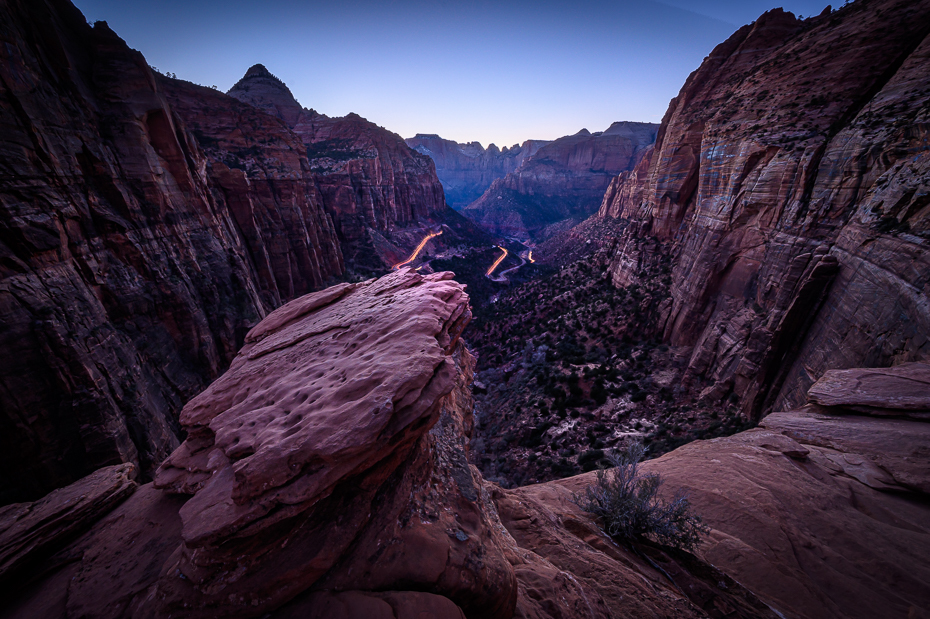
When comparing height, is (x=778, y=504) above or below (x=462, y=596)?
below

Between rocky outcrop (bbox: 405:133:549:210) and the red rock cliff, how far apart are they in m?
162

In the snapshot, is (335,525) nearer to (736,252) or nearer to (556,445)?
(556,445)

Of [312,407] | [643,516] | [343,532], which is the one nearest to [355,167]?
[312,407]

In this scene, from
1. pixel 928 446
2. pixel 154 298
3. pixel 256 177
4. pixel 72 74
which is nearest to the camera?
pixel 928 446

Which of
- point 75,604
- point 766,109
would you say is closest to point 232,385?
point 75,604

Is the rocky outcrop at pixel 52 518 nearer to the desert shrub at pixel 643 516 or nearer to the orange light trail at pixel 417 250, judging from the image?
the desert shrub at pixel 643 516

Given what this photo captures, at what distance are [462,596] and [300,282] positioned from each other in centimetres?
3627

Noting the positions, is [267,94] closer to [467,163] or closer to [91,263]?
[91,263]

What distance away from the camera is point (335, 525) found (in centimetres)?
511

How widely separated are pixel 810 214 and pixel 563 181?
369ft

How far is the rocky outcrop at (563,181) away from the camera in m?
106

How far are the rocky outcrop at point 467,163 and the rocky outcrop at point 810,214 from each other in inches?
6303

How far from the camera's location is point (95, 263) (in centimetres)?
1352

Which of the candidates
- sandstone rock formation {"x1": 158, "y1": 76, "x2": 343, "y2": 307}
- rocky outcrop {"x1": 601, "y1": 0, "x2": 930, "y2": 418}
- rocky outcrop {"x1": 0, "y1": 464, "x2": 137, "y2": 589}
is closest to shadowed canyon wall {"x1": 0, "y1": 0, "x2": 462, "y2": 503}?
sandstone rock formation {"x1": 158, "y1": 76, "x2": 343, "y2": 307}
